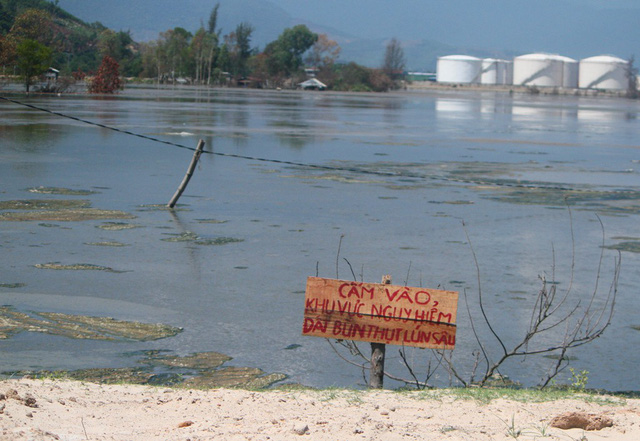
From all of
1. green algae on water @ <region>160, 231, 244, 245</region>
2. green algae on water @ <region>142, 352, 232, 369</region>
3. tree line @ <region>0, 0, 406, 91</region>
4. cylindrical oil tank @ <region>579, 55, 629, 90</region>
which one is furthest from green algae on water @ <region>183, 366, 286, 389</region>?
cylindrical oil tank @ <region>579, 55, 629, 90</region>

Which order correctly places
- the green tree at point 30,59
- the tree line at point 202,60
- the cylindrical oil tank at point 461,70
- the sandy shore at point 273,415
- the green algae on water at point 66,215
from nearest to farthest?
the sandy shore at point 273,415 < the green algae on water at point 66,215 < the green tree at point 30,59 < the tree line at point 202,60 < the cylindrical oil tank at point 461,70

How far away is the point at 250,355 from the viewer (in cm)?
824

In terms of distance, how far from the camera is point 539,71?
171m

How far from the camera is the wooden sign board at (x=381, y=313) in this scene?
6.69 meters

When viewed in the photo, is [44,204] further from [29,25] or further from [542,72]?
[542,72]

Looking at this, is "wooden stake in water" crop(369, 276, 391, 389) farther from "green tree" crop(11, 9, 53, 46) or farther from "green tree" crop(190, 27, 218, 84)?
"green tree" crop(190, 27, 218, 84)

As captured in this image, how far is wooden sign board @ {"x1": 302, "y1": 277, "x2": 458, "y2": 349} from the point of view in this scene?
21.9ft

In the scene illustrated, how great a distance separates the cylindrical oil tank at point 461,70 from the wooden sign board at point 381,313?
18059 centimetres

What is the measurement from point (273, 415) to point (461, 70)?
601 ft

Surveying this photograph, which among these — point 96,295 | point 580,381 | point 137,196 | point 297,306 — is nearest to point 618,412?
point 580,381

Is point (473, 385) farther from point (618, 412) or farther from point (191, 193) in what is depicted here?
point (191, 193)

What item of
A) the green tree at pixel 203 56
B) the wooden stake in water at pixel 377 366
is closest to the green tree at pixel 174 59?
the green tree at pixel 203 56

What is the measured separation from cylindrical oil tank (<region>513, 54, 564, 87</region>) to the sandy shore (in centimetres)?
16896

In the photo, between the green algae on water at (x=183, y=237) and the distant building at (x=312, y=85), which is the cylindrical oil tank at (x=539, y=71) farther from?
the green algae on water at (x=183, y=237)
